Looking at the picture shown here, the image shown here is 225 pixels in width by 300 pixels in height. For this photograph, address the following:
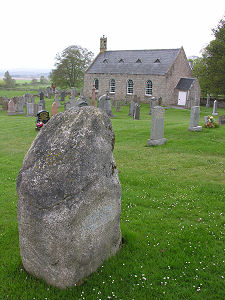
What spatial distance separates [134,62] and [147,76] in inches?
160

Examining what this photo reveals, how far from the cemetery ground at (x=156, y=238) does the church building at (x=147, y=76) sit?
2899cm

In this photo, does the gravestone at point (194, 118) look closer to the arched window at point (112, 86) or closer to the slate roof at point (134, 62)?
the slate roof at point (134, 62)

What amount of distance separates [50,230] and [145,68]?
129ft

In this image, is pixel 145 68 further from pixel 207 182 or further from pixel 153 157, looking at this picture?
pixel 207 182

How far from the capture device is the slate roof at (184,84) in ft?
127

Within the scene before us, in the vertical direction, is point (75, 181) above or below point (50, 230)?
above

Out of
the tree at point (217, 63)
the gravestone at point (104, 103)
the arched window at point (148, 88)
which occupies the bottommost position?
the gravestone at point (104, 103)

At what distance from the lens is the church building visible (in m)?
38.6

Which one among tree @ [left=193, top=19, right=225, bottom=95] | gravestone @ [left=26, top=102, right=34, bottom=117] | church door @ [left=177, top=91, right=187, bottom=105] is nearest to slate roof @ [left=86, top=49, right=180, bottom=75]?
church door @ [left=177, top=91, right=187, bottom=105]

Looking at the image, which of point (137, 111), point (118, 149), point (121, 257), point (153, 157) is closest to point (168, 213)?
point (121, 257)

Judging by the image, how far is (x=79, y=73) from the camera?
5762 centimetres

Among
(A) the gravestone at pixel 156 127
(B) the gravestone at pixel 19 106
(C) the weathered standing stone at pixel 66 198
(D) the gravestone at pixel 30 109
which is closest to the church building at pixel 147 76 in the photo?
(B) the gravestone at pixel 19 106

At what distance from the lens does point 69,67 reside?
56625 millimetres

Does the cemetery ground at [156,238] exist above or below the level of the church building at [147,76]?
below
